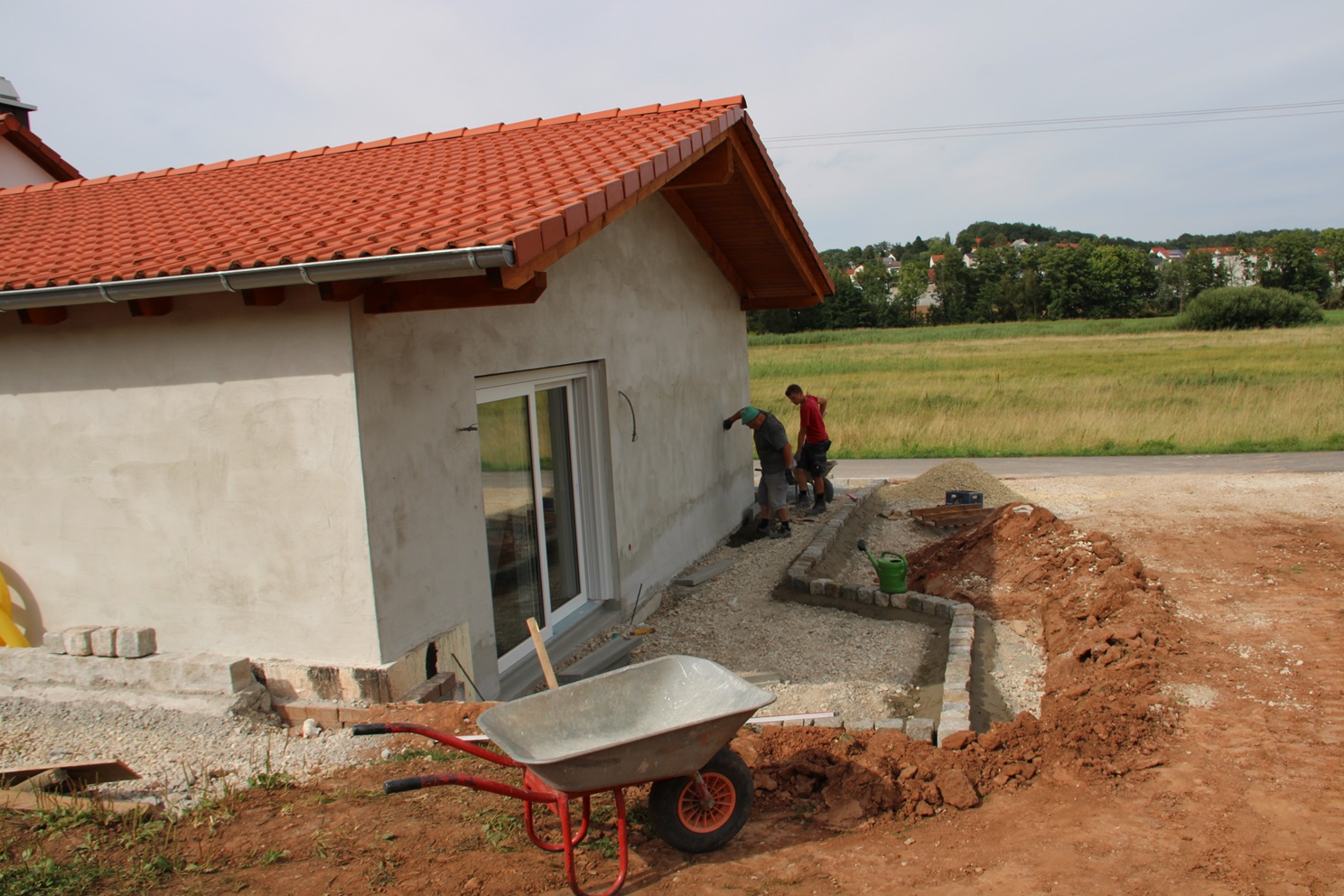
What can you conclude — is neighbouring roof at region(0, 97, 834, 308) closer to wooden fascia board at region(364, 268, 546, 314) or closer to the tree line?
wooden fascia board at region(364, 268, 546, 314)

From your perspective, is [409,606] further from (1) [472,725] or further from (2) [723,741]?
(2) [723,741]

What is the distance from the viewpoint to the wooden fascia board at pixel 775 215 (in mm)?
9047

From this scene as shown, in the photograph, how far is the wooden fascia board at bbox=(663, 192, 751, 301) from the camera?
9.98 m

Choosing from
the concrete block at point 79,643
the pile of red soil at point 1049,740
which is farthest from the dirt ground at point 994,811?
the concrete block at point 79,643

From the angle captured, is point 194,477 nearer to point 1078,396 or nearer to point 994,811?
point 994,811

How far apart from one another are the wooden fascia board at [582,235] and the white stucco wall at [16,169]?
440 inches

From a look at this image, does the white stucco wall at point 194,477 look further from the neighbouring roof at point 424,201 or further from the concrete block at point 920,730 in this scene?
the concrete block at point 920,730

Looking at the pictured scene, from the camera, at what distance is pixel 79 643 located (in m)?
5.70

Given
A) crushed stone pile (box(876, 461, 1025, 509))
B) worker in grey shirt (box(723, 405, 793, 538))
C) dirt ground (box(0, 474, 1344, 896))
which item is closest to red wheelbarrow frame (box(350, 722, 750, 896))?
dirt ground (box(0, 474, 1344, 896))

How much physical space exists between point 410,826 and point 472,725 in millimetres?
899

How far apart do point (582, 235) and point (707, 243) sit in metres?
5.46

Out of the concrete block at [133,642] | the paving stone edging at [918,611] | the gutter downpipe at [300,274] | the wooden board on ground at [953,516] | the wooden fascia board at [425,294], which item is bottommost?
the wooden board on ground at [953,516]

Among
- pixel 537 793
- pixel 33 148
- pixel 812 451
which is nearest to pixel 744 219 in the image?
pixel 812 451

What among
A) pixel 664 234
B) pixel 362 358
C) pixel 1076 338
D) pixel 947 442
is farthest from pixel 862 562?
pixel 1076 338
